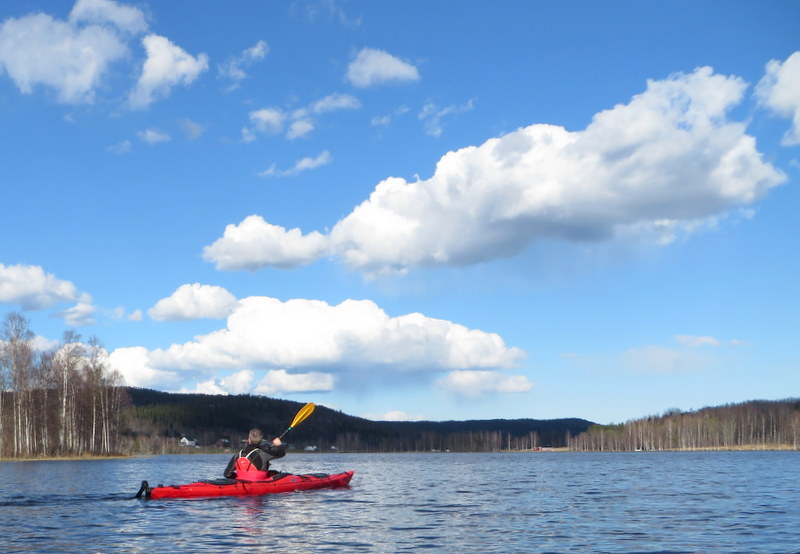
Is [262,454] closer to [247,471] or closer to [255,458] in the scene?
[255,458]

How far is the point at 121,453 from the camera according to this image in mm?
108750

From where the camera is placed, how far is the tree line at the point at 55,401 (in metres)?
86.7

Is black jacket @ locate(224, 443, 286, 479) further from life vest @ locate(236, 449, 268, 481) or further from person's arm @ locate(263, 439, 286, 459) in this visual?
life vest @ locate(236, 449, 268, 481)

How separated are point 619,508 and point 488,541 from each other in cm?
1174

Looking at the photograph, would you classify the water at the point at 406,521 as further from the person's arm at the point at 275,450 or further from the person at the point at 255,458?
the person's arm at the point at 275,450

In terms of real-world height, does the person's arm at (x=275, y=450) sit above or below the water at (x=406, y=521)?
above

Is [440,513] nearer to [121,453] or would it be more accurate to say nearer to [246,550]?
[246,550]

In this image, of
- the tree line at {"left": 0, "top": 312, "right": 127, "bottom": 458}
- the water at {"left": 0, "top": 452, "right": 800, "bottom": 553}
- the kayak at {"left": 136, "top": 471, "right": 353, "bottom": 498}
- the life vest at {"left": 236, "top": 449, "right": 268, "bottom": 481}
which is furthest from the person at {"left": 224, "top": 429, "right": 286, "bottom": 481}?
the tree line at {"left": 0, "top": 312, "right": 127, "bottom": 458}

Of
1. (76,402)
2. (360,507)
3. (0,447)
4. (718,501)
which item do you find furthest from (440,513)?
(76,402)

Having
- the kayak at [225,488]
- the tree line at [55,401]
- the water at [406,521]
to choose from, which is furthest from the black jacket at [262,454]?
the tree line at [55,401]

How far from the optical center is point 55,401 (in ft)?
302

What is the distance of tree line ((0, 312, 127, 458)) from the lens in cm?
8669

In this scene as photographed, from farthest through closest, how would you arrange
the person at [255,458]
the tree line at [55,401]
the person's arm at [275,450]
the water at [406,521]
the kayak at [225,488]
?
the tree line at [55,401] < the person at [255,458] < the person's arm at [275,450] < the kayak at [225,488] < the water at [406,521]

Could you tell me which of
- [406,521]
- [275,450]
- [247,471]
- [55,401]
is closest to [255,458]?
[247,471]
